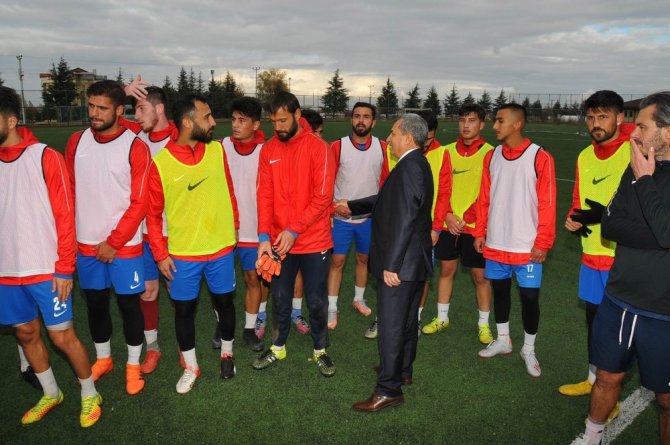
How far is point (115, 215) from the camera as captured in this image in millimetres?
3732

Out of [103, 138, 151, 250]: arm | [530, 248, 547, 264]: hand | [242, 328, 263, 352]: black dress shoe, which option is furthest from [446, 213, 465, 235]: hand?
[103, 138, 151, 250]: arm

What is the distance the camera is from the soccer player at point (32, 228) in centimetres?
319

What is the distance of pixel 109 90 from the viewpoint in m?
3.60

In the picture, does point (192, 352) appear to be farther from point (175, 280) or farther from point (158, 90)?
point (158, 90)

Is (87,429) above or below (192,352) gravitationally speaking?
below

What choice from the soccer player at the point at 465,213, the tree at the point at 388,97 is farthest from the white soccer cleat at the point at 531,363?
the tree at the point at 388,97

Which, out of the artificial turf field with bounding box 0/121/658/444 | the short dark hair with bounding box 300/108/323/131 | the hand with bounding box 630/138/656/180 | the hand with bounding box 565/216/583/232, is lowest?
the artificial turf field with bounding box 0/121/658/444

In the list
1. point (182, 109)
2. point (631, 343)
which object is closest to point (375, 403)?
point (631, 343)

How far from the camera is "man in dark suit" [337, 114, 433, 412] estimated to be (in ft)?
11.1

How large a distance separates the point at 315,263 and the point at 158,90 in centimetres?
228

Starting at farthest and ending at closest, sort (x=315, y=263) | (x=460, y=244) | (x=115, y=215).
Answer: (x=460, y=244) < (x=315, y=263) < (x=115, y=215)

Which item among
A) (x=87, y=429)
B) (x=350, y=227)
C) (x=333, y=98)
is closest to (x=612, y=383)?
(x=350, y=227)

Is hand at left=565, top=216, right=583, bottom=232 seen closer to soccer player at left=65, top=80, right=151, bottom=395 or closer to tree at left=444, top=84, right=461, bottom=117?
soccer player at left=65, top=80, right=151, bottom=395

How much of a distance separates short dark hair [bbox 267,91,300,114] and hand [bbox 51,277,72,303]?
2018 mm
